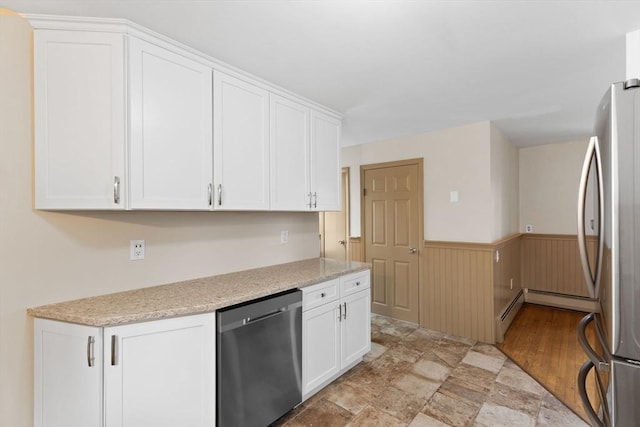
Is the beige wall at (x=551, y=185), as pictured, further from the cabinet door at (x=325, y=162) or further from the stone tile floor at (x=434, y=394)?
the cabinet door at (x=325, y=162)

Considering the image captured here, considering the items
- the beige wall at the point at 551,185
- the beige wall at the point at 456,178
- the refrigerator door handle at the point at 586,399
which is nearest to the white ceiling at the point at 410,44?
the beige wall at the point at 456,178

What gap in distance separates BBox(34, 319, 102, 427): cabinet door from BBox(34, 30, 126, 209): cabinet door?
0.62m

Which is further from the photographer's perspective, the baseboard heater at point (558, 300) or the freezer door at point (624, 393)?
the baseboard heater at point (558, 300)

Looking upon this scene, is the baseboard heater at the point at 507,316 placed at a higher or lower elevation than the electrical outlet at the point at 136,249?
lower

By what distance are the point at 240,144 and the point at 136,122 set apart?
67 cm

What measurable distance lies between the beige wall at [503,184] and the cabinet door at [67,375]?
139 inches

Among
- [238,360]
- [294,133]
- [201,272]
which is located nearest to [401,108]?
[294,133]

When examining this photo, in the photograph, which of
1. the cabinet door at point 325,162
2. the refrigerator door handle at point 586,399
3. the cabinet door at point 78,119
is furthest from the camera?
the cabinet door at point 325,162

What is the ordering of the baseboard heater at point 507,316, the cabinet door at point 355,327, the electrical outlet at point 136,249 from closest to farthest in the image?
the electrical outlet at point 136,249
the cabinet door at point 355,327
the baseboard heater at point 507,316

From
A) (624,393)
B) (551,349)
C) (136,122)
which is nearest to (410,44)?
(136,122)

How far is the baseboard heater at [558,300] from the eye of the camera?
4238 mm

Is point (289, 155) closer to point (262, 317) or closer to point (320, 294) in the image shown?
point (320, 294)

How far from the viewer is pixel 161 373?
1521 millimetres

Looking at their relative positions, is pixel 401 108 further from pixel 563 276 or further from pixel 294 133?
pixel 563 276
